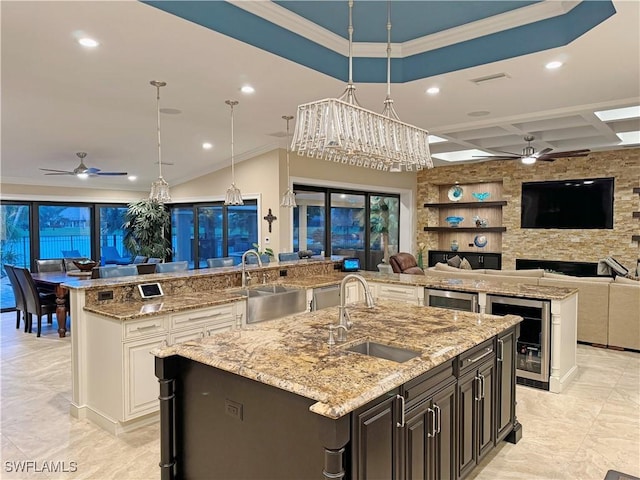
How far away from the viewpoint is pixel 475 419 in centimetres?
263

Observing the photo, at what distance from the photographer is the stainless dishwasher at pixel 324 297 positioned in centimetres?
494

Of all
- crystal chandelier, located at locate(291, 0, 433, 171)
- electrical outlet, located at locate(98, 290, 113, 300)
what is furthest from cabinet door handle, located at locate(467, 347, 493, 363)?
electrical outlet, located at locate(98, 290, 113, 300)

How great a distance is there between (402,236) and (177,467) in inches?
356

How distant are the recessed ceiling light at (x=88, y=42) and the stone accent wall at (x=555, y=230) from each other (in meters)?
8.61

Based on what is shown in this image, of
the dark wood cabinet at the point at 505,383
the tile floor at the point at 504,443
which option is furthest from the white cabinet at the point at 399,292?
the dark wood cabinet at the point at 505,383

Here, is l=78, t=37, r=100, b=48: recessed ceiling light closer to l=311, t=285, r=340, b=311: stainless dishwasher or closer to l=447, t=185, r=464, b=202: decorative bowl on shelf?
l=311, t=285, r=340, b=311: stainless dishwasher

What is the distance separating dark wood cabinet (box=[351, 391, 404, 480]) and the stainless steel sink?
8.12ft

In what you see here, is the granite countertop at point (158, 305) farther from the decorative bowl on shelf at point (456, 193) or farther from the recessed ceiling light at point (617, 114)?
the decorative bowl on shelf at point (456, 193)

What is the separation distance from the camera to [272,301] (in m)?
4.49

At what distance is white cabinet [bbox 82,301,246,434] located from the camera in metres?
3.25

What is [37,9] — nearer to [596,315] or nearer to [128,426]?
[128,426]

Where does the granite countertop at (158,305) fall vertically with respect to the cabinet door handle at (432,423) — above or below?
above

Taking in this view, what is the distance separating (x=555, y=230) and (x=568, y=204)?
0.60m

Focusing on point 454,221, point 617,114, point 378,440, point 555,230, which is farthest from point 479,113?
point 454,221
